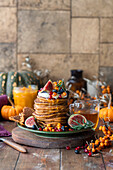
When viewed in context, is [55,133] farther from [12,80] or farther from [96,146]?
[12,80]

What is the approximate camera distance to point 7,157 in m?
1.52

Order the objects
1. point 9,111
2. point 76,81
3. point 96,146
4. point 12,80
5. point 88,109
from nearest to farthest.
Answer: point 96,146 → point 88,109 → point 9,111 → point 12,80 → point 76,81

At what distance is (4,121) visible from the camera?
2547 millimetres

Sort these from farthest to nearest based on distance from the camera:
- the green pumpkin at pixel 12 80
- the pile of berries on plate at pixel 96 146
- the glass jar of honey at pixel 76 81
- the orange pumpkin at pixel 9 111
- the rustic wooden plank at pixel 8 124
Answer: the glass jar of honey at pixel 76 81, the green pumpkin at pixel 12 80, the orange pumpkin at pixel 9 111, the rustic wooden plank at pixel 8 124, the pile of berries on plate at pixel 96 146

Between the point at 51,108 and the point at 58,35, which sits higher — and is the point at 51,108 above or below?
below

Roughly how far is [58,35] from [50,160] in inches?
110

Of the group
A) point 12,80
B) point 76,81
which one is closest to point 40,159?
point 12,80

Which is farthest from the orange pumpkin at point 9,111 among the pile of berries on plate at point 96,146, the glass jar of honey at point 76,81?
the glass jar of honey at point 76,81

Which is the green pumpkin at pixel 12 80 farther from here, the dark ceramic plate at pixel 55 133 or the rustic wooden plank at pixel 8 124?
the dark ceramic plate at pixel 55 133

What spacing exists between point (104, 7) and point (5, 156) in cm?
311

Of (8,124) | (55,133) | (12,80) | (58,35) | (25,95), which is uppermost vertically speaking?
(58,35)

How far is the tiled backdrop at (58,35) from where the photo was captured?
3.97 meters

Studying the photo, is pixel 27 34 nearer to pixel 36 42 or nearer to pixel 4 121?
pixel 36 42

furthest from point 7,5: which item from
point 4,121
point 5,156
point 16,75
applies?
point 5,156
